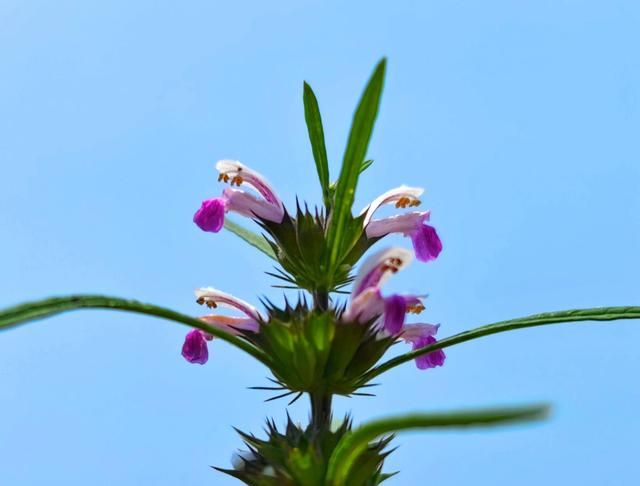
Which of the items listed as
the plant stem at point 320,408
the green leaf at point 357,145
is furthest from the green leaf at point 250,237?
the green leaf at point 357,145

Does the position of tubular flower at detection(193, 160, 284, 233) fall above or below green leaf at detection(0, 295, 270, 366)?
Answer: above

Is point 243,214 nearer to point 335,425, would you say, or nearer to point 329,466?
point 335,425

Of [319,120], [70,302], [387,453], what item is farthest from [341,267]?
[70,302]

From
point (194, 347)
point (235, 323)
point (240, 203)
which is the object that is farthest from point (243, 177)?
point (194, 347)

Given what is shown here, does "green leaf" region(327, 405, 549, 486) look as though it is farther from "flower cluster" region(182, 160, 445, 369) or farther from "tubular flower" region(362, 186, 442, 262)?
"tubular flower" region(362, 186, 442, 262)

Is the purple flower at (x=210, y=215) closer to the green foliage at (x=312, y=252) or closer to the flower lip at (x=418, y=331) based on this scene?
the green foliage at (x=312, y=252)

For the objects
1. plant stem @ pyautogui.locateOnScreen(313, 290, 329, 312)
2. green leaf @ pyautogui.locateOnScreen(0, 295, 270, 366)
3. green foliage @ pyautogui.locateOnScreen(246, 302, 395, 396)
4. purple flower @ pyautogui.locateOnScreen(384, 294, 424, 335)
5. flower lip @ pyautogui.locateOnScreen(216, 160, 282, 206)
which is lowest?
green leaf @ pyautogui.locateOnScreen(0, 295, 270, 366)

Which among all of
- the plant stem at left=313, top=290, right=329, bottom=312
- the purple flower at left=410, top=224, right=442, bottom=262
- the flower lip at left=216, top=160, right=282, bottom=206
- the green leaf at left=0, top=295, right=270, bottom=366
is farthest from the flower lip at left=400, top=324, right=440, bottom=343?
the green leaf at left=0, top=295, right=270, bottom=366
